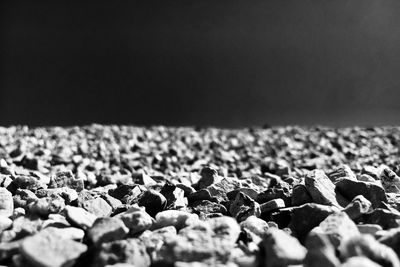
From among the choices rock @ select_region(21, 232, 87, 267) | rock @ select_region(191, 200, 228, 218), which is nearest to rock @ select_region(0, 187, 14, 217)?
rock @ select_region(21, 232, 87, 267)

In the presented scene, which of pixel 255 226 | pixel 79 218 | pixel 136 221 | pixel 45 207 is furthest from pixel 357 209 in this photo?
pixel 45 207

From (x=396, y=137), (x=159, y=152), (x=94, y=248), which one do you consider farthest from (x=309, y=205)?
(x=396, y=137)

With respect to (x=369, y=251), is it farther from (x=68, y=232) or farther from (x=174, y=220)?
(x=68, y=232)

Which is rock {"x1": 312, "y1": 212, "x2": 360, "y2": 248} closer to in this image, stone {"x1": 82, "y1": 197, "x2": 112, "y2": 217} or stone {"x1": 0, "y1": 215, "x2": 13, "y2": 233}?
stone {"x1": 82, "y1": 197, "x2": 112, "y2": 217}

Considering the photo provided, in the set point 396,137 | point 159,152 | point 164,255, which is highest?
point 396,137

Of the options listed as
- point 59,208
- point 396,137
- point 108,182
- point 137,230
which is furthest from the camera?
point 396,137

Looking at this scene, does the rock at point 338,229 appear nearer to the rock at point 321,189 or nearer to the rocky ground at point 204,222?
the rocky ground at point 204,222

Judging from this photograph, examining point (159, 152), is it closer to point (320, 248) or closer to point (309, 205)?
point (309, 205)

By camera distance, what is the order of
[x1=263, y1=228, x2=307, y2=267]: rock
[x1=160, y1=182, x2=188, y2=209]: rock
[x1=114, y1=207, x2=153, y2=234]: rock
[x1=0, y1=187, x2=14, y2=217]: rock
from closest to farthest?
[x1=263, y1=228, x2=307, y2=267]: rock
[x1=114, y1=207, x2=153, y2=234]: rock
[x1=0, y1=187, x2=14, y2=217]: rock
[x1=160, y1=182, x2=188, y2=209]: rock
